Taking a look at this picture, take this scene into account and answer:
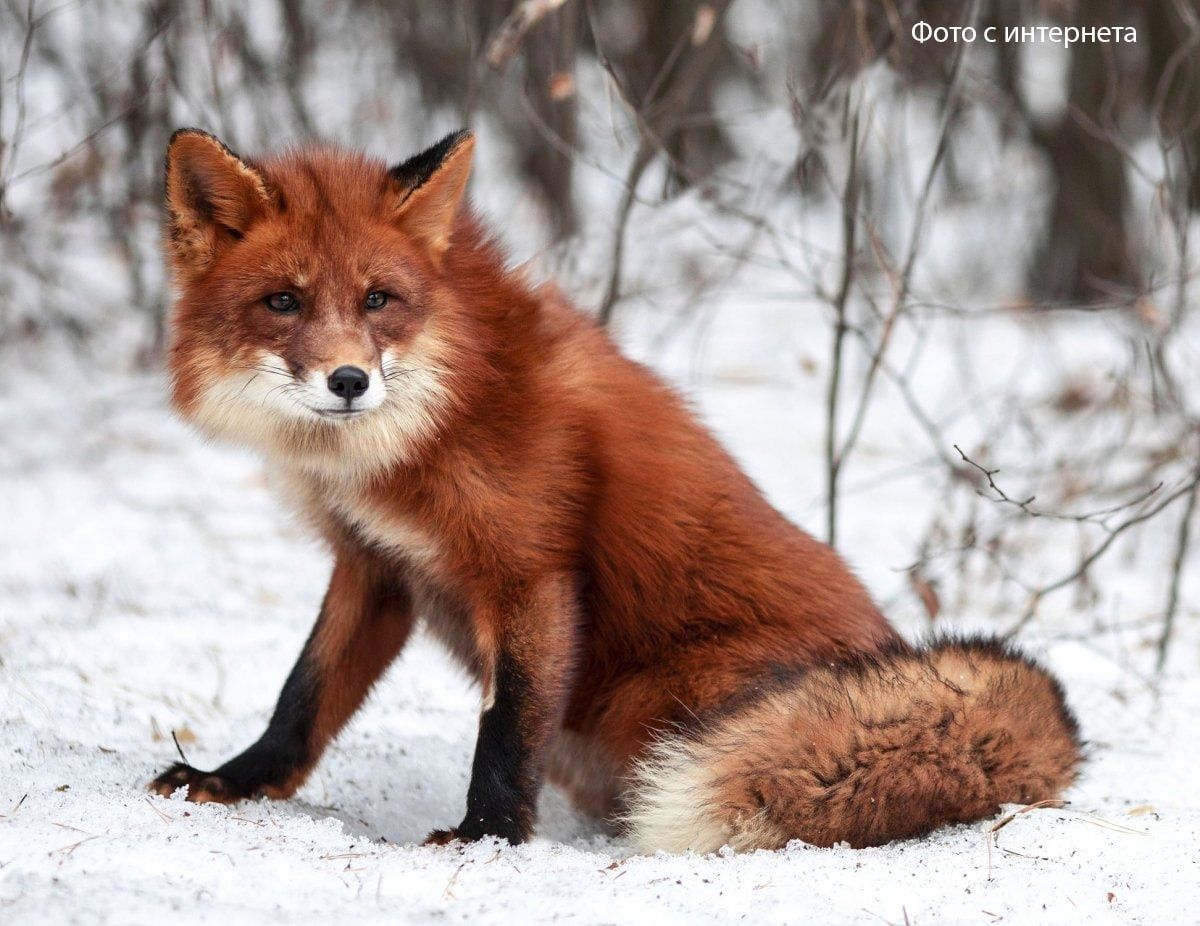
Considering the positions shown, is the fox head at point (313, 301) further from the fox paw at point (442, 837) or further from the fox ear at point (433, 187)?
the fox paw at point (442, 837)

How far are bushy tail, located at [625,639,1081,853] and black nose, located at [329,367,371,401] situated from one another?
1.18 meters

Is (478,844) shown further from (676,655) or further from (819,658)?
(819,658)

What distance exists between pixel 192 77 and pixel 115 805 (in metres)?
7.27

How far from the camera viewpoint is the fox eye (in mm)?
3105

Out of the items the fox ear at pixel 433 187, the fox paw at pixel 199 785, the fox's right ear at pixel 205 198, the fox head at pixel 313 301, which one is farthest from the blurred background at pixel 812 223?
the fox paw at pixel 199 785

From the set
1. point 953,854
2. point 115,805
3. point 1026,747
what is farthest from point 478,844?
point 1026,747

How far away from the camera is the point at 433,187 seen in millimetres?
3270

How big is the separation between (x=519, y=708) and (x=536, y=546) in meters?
0.42

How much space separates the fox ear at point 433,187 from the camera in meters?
3.25

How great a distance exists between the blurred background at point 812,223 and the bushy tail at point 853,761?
51.8 inches

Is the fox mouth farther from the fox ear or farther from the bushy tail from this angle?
the bushy tail

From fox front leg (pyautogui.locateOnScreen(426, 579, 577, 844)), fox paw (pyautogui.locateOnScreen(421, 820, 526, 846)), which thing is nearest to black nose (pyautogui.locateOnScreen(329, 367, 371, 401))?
fox front leg (pyautogui.locateOnScreen(426, 579, 577, 844))

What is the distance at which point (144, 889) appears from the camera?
2.36 metres

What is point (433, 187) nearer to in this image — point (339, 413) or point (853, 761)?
point (339, 413)
